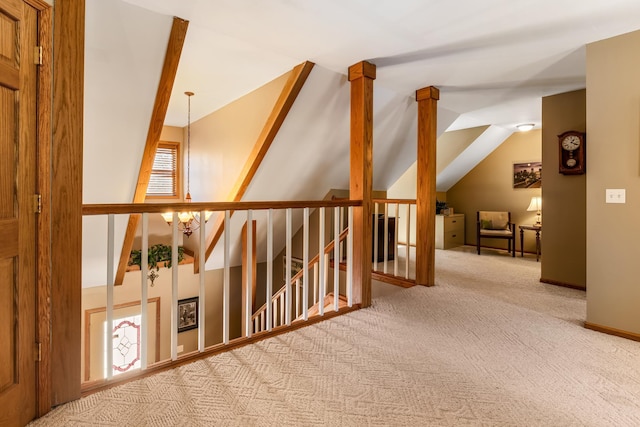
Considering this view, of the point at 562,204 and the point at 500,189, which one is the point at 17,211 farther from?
the point at 500,189

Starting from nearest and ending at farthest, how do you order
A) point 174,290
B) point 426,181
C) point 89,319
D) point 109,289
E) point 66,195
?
point 66,195 → point 109,289 → point 174,290 → point 426,181 → point 89,319

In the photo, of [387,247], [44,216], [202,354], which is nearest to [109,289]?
[44,216]

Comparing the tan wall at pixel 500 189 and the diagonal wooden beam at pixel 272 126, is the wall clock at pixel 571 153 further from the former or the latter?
the diagonal wooden beam at pixel 272 126

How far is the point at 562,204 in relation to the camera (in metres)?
3.90

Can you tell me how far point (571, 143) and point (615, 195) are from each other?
5.10 feet

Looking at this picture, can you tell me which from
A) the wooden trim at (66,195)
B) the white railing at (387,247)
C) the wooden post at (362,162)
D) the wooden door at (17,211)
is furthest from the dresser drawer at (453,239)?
the wooden door at (17,211)

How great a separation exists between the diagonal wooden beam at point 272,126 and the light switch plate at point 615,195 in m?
2.52

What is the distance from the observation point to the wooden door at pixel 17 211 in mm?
1368

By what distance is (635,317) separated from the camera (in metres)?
2.41

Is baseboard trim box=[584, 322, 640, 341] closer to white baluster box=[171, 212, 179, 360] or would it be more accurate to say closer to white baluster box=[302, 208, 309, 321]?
white baluster box=[302, 208, 309, 321]

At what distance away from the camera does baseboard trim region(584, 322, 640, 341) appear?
2400 millimetres

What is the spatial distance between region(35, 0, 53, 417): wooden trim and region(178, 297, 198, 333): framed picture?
405 centimetres

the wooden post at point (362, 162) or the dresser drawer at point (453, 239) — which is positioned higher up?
the wooden post at point (362, 162)

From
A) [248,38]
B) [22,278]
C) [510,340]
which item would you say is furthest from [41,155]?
[510,340]
